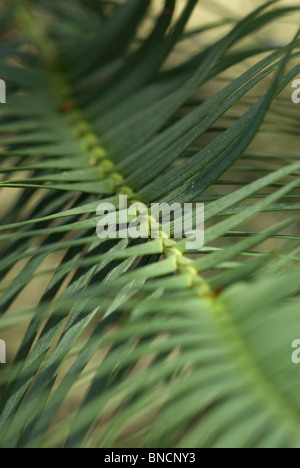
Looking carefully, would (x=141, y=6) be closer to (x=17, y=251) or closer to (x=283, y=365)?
(x=17, y=251)

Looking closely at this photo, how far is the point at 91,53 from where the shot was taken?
2.32ft

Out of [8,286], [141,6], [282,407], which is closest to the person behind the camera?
[282,407]

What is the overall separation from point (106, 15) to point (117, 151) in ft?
1.12

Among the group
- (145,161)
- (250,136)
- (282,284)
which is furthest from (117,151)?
(282,284)

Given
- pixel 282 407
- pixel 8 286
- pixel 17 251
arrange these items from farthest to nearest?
pixel 17 251 → pixel 8 286 → pixel 282 407

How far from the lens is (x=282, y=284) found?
11.3 inches

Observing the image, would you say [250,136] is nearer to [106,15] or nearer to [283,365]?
[283,365]

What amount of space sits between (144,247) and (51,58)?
428 millimetres

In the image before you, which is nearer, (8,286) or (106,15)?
(8,286)

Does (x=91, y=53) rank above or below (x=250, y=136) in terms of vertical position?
above

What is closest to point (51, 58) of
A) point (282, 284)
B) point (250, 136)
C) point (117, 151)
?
point (117, 151)

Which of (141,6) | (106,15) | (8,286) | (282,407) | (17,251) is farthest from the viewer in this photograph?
(106,15)

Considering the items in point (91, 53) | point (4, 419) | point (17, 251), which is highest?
point (91, 53)

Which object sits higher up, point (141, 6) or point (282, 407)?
point (141, 6)
